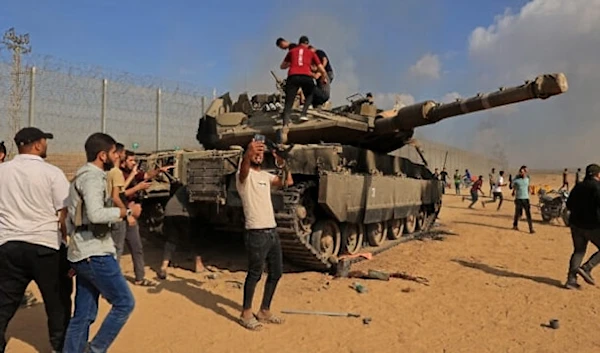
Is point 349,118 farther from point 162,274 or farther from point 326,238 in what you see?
point 162,274

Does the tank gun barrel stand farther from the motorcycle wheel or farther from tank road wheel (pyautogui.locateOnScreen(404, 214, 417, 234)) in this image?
the motorcycle wheel

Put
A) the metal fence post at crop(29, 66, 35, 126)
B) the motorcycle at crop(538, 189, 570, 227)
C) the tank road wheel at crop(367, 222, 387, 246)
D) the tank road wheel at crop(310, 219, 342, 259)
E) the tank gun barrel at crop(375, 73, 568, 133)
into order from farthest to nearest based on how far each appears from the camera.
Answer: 1. the motorcycle at crop(538, 189, 570, 227)
2. the metal fence post at crop(29, 66, 35, 126)
3. the tank road wheel at crop(367, 222, 387, 246)
4. the tank road wheel at crop(310, 219, 342, 259)
5. the tank gun barrel at crop(375, 73, 568, 133)

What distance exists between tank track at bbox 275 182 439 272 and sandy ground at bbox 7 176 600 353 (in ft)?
0.70

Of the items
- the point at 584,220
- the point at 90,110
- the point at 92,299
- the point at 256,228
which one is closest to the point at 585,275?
the point at 584,220

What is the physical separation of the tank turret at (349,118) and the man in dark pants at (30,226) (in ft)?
18.3

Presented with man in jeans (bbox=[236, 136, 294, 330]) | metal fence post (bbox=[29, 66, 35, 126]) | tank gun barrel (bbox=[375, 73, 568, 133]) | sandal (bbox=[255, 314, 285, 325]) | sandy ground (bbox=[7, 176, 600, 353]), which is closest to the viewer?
sandy ground (bbox=[7, 176, 600, 353])

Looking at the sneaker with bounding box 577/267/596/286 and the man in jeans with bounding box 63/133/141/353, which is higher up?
the man in jeans with bounding box 63/133/141/353

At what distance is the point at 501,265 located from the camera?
8.90 metres

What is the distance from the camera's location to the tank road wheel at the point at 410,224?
12110 mm

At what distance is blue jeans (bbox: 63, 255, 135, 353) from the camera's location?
3750 mm

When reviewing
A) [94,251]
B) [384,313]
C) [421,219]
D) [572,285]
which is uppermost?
[94,251]

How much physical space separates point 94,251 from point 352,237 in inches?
244

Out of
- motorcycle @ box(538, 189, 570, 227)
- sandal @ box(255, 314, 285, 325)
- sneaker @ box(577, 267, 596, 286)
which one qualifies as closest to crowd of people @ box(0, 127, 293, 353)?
sandal @ box(255, 314, 285, 325)

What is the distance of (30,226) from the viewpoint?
3.84 metres
